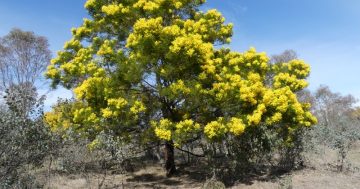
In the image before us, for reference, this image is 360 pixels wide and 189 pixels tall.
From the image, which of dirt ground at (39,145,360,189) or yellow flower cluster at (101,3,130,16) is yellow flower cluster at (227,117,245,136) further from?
yellow flower cluster at (101,3,130,16)

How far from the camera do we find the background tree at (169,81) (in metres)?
16.7

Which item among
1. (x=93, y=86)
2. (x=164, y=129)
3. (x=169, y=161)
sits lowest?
(x=169, y=161)

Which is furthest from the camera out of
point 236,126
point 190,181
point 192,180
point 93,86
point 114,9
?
point 192,180

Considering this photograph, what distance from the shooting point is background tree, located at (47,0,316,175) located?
656 inches

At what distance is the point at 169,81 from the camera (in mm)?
18250

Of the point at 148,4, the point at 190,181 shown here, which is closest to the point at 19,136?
the point at 148,4

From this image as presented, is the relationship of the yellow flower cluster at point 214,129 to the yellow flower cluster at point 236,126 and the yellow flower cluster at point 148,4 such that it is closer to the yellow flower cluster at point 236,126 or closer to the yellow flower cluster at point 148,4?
the yellow flower cluster at point 236,126

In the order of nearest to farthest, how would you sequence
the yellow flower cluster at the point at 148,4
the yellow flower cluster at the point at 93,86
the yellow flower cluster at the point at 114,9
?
the yellow flower cluster at the point at 93,86
the yellow flower cluster at the point at 148,4
the yellow flower cluster at the point at 114,9

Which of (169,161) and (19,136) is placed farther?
(169,161)

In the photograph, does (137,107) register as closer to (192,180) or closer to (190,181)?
(190,181)

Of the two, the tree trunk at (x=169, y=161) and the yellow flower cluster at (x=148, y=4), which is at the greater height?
the yellow flower cluster at (x=148, y=4)

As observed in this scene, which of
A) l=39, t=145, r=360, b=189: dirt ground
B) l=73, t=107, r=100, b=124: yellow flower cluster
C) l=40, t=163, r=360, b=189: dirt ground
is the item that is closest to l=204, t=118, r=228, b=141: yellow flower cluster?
l=39, t=145, r=360, b=189: dirt ground

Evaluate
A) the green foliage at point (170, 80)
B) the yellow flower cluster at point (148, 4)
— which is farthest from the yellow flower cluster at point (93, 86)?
the yellow flower cluster at point (148, 4)

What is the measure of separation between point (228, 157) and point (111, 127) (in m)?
5.78
